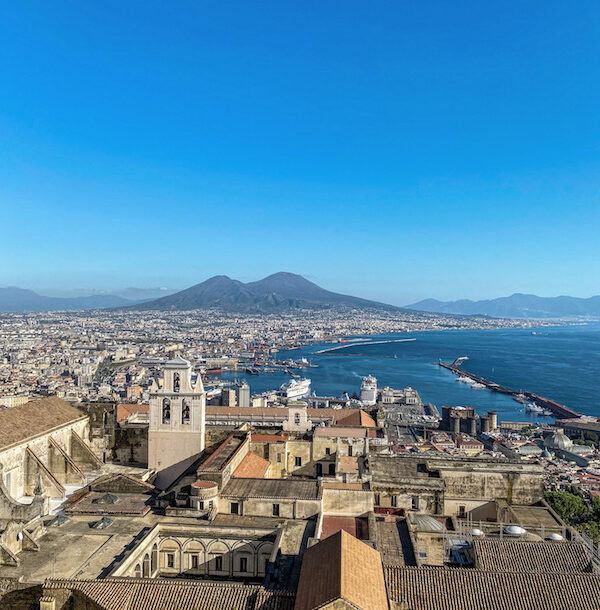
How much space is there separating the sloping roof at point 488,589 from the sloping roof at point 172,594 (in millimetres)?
2449

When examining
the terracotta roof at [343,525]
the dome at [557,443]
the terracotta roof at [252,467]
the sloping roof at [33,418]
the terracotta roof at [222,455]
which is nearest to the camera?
the terracotta roof at [343,525]

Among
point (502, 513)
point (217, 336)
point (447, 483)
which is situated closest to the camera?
point (502, 513)

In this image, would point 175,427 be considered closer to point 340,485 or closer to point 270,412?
point 340,485

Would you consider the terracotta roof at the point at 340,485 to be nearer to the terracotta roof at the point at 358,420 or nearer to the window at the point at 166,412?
the window at the point at 166,412

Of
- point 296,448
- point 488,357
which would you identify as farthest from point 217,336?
point 296,448

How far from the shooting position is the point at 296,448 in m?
19.3

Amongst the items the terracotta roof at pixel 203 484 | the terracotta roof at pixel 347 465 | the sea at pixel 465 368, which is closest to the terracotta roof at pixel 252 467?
the terracotta roof at pixel 203 484

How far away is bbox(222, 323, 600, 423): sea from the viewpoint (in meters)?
76.9

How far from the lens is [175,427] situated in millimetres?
17812

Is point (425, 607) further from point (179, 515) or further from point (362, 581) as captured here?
point (179, 515)

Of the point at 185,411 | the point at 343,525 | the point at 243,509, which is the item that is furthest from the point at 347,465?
the point at 185,411

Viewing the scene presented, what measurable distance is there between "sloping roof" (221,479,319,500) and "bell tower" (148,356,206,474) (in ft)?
10.9

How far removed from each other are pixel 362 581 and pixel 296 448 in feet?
34.8

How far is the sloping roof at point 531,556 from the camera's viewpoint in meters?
12.0
